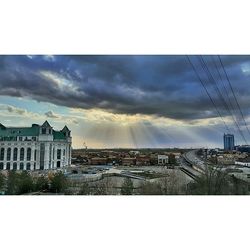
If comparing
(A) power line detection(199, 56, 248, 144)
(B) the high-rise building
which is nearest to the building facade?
(B) the high-rise building

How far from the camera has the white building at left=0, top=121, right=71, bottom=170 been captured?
16.5 ft

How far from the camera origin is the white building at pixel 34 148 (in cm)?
503

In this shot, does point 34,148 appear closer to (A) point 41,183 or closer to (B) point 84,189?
(A) point 41,183

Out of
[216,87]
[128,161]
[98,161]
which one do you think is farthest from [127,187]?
[216,87]

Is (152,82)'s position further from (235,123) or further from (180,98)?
(235,123)

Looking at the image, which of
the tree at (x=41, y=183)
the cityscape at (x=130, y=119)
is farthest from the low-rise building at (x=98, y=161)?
the tree at (x=41, y=183)

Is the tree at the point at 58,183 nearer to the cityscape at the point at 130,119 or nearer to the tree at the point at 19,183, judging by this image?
the cityscape at the point at 130,119

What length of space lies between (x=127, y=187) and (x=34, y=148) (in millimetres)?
1430

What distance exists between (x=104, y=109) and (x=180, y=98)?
107 centimetres
